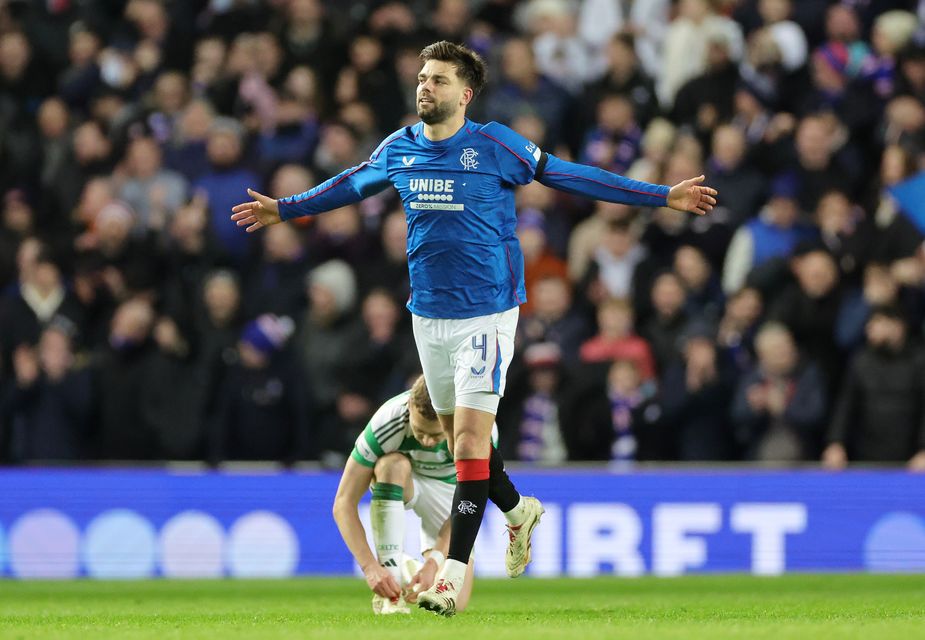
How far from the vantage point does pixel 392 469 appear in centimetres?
985

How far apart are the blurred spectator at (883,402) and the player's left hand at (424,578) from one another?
17.3 feet

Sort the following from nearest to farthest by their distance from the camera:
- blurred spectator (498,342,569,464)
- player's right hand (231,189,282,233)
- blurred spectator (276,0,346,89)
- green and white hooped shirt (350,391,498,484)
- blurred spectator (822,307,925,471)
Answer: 1. player's right hand (231,189,282,233)
2. green and white hooped shirt (350,391,498,484)
3. blurred spectator (822,307,925,471)
4. blurred spectator (498,342,569,464)
5. blurred spectator (276,0,346,89)

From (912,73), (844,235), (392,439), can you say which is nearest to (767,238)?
(844,235)

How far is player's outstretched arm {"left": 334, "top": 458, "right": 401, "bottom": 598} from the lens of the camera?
9.48 metres

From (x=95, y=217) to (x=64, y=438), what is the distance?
254 cm

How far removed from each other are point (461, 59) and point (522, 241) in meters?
6.53

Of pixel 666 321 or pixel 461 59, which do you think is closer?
pixel 461 59

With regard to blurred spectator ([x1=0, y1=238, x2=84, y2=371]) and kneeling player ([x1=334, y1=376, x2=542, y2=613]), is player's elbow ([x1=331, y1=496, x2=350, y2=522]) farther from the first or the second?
blurred spectator ([x1=0, y1=238, x2=84, y2=371])

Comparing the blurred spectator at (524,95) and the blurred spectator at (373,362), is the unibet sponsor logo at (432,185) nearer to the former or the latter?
the blurred spectator at (373,362)

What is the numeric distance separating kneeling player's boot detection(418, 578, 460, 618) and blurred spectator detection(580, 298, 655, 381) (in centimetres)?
611

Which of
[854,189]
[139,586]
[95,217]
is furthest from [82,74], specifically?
[854,189]

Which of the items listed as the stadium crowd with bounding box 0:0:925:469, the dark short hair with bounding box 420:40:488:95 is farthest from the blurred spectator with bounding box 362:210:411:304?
the dark short hair with bounding box 420:40:488:95

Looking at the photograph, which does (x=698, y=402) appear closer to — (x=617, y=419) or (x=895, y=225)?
(x=617, y=419)

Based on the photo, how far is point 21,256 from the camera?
16406 mm
